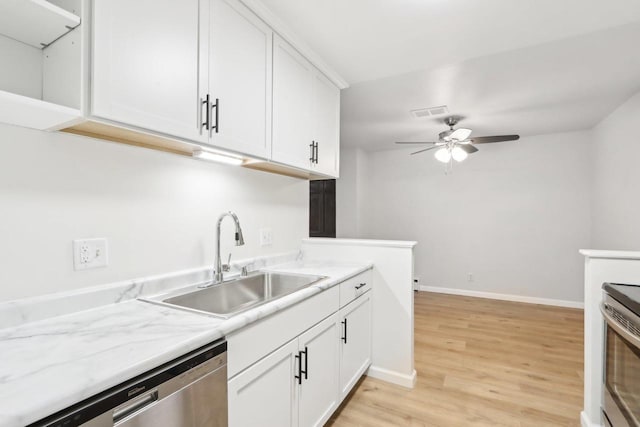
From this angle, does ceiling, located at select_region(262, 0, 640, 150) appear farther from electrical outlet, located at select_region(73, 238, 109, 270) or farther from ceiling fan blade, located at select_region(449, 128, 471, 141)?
electrical outlet, located at select_region(73, 238, 109, 270)

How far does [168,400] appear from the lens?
0.84m

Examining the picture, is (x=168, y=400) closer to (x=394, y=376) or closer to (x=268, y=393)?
(x=268, y=393)

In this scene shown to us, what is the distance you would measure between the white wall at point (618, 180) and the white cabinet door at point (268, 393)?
3544 millimetres

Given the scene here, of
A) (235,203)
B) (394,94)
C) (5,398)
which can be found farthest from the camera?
(394,94)

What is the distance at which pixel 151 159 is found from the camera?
1471mm

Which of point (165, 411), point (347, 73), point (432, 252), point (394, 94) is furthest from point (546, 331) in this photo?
point (165, 411)

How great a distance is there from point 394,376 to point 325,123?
2023mm

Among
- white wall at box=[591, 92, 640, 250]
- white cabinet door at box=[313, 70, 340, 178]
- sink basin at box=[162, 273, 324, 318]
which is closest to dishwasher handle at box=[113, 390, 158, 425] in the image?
sink basin at box=[162, 273, 324, 318]

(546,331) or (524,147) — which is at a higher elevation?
(524,147)

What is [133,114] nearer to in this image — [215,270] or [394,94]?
[215,270]

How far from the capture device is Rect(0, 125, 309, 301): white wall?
1051 millimetres

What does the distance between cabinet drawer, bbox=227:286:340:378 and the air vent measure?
2.49m

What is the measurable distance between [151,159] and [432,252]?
452cm

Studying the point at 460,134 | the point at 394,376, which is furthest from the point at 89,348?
the point at 460,134
